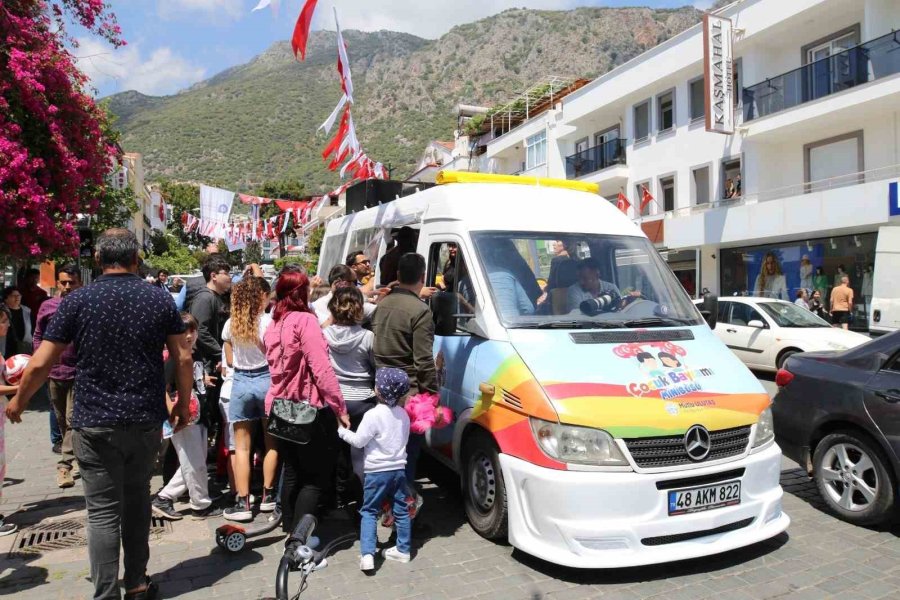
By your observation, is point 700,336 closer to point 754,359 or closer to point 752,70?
point 754,359

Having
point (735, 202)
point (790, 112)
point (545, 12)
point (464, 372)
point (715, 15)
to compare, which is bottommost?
point (464, 372)

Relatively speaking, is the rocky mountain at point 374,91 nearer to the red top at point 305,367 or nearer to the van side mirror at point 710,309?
the van side mirror at point 710,309

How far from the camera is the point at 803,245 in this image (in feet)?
66.2

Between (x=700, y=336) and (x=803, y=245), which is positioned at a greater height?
(x=803, y=245)

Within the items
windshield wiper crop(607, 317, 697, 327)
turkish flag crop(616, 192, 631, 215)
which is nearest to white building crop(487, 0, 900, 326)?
turkish flag crop(616, 192, 631, 215)

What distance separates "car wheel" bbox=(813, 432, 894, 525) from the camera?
15.0 ft

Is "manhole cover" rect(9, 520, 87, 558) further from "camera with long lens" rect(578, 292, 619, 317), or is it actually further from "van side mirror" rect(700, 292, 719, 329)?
"van side mirror" rect(700, 292, 719, 329)

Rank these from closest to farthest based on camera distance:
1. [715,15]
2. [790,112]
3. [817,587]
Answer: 1. [817,587]
2. [790,112]
3. [715,15]

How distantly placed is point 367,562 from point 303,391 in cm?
117

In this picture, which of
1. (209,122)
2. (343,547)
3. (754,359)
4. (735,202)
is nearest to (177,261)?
(735,202)

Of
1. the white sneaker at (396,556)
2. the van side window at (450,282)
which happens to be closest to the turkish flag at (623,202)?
the van side window at (450,282)

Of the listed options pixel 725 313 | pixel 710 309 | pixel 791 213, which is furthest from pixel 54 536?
pixel 791 213

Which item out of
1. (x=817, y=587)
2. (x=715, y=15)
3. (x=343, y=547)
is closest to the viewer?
(x=817, y=587)

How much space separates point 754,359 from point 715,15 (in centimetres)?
1413
